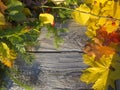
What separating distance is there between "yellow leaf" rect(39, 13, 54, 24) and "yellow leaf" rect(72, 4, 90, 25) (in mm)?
85

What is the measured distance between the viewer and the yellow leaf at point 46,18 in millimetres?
1225

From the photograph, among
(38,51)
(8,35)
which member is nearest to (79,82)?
(38,51)

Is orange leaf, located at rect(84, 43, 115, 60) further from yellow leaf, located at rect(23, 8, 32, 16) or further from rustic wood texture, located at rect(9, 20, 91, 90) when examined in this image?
yellow leaf, located at rect(23, 8, 32, 16)

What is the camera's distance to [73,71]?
121cm

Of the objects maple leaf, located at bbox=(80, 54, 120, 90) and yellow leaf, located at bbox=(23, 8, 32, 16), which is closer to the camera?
maple leaf, located at bbox=(80, 54, 120, 90)

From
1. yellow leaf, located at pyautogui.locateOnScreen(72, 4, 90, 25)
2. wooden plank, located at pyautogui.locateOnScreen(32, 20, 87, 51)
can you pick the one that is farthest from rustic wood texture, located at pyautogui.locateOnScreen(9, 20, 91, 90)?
yellow leaf, located at pyautogui.locateOnScreen(72, 4, 90, 25)

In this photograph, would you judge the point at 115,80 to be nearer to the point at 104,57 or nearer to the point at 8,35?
the point at 104,57

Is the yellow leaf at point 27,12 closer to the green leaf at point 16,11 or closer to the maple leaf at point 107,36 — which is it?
the green leaf at point 16,11

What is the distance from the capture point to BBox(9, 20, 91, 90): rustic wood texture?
1197mm

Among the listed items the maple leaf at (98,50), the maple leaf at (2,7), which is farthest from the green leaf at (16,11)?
the maple leaf at (98,50)

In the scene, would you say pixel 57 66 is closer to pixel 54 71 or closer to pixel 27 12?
pixel 54 71

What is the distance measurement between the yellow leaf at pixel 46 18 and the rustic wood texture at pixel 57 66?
0.05 m

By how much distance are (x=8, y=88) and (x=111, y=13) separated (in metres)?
0.43

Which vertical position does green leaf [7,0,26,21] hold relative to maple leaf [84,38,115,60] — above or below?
above
